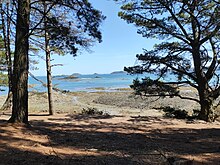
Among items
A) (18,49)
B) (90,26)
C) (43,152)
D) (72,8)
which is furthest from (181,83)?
(43,152)

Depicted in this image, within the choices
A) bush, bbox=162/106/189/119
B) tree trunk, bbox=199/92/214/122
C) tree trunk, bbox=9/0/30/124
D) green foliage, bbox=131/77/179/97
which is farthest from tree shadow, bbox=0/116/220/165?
bush, bbox=162/106/189/119

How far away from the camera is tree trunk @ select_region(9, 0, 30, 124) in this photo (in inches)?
234

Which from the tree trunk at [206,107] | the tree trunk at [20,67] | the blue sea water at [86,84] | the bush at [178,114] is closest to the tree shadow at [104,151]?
the tree trunk at [20,67]

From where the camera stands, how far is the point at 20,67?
19.6 feet

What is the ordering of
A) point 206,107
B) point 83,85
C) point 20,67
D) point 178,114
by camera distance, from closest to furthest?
1. point 20,67
2. point 206,107
3. point 178,114
4. point 83,85

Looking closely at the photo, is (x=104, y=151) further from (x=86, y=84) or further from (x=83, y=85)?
(x=86, y=84)

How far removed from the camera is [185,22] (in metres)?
11.2

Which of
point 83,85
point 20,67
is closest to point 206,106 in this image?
point 20,67

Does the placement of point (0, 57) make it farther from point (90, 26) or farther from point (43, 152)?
point (43, 152)

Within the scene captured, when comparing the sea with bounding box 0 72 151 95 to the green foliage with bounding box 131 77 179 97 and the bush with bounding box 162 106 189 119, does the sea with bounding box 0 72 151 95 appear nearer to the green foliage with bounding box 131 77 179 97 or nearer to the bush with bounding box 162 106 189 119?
the green foliage with bounding box 131 77 179 97

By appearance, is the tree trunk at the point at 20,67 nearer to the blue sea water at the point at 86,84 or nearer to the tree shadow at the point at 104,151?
the tree shadow at the point at 104,151

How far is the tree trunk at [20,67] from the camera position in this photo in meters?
5.95

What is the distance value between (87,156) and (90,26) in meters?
4.30

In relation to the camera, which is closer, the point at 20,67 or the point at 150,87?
the point at 20,67
